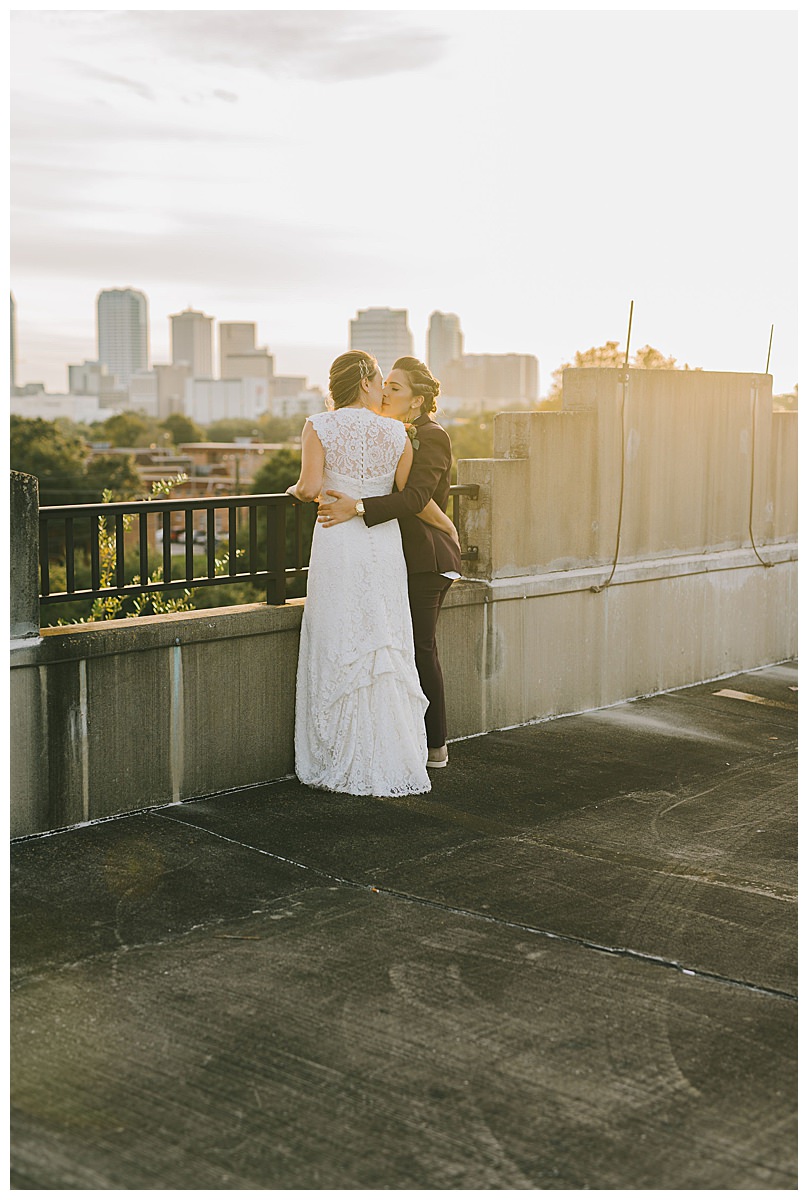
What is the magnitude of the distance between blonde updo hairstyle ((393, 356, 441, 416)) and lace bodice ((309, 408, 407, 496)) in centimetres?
37

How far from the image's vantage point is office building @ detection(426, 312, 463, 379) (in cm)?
7712

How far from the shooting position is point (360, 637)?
6551mm

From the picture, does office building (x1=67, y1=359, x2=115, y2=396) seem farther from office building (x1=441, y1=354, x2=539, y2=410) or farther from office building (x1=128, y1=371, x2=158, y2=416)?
office building (x1=441, y1=354, x2=539, y2=410)

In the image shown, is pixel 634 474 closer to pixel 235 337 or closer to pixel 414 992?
pixel 414 992

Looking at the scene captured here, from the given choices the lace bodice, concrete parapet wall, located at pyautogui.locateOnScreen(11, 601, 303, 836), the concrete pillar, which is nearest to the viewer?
the concrete pillar

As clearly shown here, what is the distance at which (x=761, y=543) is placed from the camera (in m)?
10.8

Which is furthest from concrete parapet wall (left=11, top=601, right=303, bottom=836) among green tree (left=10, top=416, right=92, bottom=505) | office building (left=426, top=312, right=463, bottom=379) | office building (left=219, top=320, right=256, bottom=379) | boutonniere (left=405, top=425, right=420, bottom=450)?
office building (left=219, top=320, right=256, bottom=379)

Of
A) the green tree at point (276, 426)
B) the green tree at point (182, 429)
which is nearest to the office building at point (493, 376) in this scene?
the green tree at point (276, 426)

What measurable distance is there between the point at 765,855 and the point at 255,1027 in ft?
8.96

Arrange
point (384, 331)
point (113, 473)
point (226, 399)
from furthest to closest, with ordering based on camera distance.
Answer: point (226, 399), point (384, 331), point (113, 473)

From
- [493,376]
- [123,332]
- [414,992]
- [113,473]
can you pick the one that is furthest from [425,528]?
[123,332]

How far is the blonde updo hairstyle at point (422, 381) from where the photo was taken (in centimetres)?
694

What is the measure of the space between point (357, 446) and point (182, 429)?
102326 mm

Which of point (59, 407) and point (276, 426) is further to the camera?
point (59, 407)
